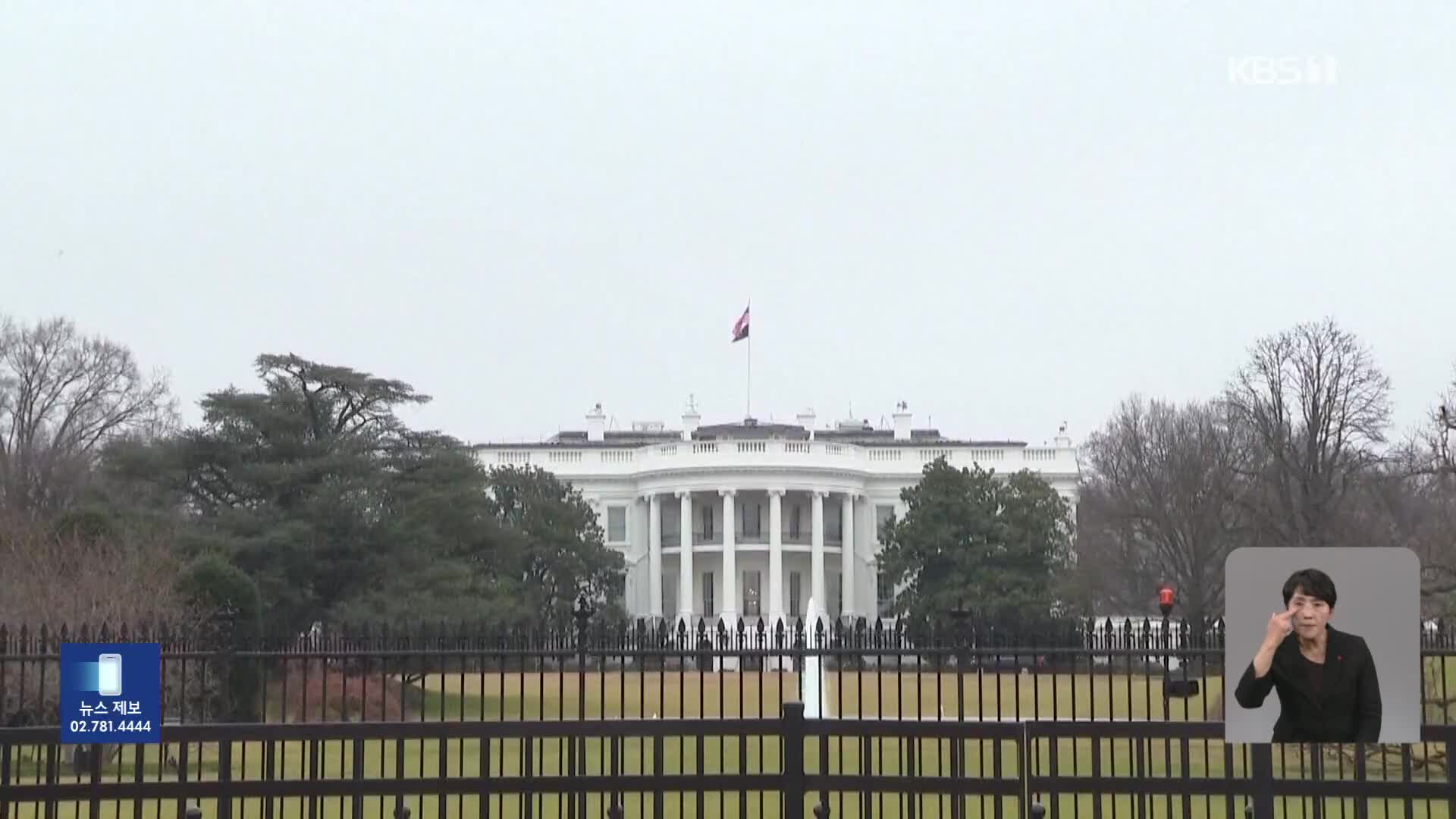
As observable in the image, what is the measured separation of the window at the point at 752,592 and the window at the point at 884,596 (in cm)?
478

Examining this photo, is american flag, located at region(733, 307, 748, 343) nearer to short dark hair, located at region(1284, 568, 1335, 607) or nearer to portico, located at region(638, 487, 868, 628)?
portico, located at region(638, 487, 868, 628)

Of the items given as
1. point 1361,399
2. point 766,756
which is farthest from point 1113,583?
point 766,756

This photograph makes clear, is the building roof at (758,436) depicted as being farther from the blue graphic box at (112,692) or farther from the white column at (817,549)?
the blue graphic box at (112,692)

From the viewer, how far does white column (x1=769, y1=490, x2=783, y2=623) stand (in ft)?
233

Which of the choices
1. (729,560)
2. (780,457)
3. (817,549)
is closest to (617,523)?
(729,560)

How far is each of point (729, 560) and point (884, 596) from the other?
6.29 metres

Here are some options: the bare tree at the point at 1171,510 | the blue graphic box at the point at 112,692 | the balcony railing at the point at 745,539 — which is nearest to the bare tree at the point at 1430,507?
the bare tree at the point at 1171,510

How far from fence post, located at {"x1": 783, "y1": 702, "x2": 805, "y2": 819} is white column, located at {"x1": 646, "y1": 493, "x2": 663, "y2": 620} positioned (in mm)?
62438

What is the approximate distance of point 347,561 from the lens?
38250mm

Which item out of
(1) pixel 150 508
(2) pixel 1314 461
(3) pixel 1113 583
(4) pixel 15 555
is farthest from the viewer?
(3) pixel 1113 583

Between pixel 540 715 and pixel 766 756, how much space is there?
34.8 feet

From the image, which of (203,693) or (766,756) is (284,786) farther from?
(766,756)

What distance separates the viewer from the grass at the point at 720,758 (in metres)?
10.5

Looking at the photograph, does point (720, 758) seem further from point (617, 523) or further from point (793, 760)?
point (617, 523)
